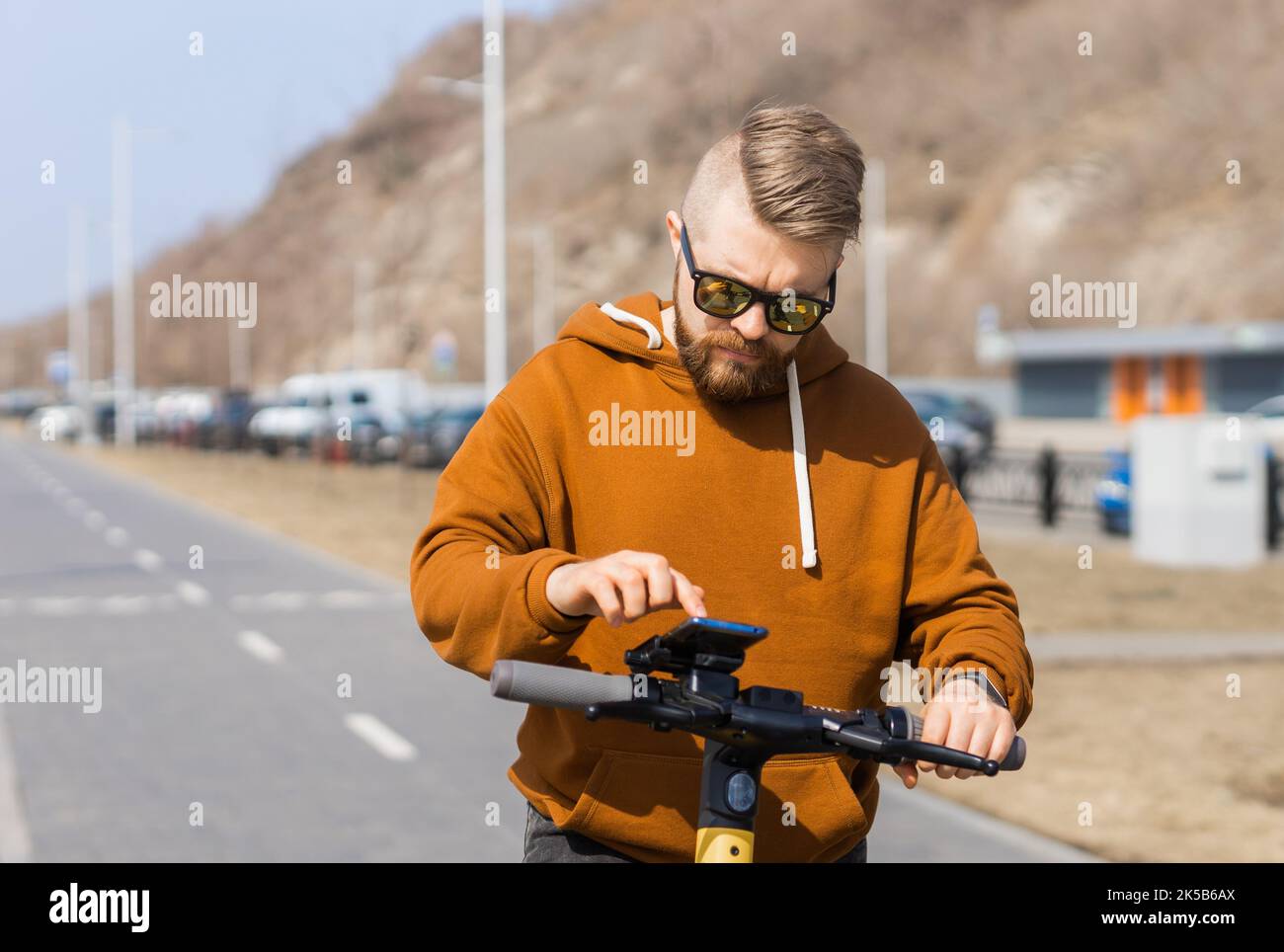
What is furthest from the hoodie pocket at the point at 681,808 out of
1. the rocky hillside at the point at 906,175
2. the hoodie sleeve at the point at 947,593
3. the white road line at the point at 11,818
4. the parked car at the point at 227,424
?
the parked car at the point at 227,424

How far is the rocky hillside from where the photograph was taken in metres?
69.4

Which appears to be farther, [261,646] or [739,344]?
[261,646]

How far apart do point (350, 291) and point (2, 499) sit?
47417 millimetres

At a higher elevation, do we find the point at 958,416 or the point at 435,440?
the point at 958,416

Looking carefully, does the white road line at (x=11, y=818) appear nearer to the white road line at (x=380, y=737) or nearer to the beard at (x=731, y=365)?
the white road line at (x=380, y=737)

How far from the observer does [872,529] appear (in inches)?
109

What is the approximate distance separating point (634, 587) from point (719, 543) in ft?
1.75

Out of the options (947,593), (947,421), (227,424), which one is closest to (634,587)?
(947,593)

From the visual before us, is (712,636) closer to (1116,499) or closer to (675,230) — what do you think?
(675,230)

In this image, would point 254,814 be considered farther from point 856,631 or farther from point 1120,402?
point 1120,402

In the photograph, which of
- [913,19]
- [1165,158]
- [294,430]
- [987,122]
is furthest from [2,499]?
[913,19]

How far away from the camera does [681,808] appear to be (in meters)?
2.71

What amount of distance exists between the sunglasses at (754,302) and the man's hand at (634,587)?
0.47 m

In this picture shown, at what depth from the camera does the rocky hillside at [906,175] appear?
228ft
